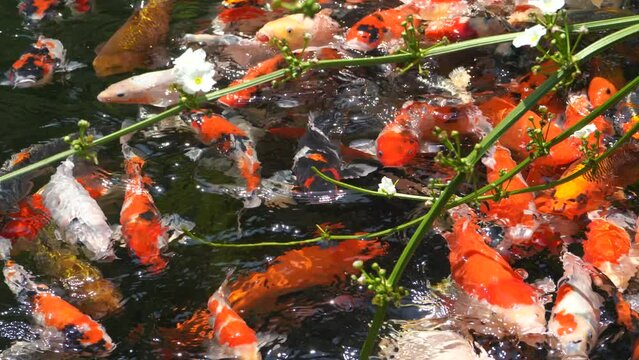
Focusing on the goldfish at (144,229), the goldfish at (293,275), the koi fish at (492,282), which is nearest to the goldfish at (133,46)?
the goldfish at (144,229)

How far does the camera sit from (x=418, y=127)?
3801 mm

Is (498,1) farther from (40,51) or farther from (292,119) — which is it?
(40,51)

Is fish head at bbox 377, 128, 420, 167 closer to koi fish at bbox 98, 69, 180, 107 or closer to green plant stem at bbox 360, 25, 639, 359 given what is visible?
koi fish at bbox 98, 69, 180, 107

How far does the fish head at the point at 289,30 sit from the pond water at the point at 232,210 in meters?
0.30

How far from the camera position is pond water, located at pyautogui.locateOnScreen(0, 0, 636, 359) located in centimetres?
297

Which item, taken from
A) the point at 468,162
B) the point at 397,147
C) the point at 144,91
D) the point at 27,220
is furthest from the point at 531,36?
the point at 144,91

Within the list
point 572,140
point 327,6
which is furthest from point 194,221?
point 327,6

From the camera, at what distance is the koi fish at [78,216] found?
131 inches

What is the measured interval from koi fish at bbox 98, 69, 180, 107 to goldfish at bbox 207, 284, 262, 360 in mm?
1709

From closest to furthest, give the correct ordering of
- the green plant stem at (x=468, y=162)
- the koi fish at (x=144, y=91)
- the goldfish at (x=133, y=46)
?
the green plant stem at (x=468, y=162) → the koi fish at (x=144, y=91) → the goldfish at (x=133, y=46)

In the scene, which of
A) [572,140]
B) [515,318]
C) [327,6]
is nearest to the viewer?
[515,318]

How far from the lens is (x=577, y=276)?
114 inches

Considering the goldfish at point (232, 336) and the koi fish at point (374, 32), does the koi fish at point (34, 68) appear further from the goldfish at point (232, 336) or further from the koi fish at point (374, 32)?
the goldfish at point (232, 336)

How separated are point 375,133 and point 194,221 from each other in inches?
40.0
